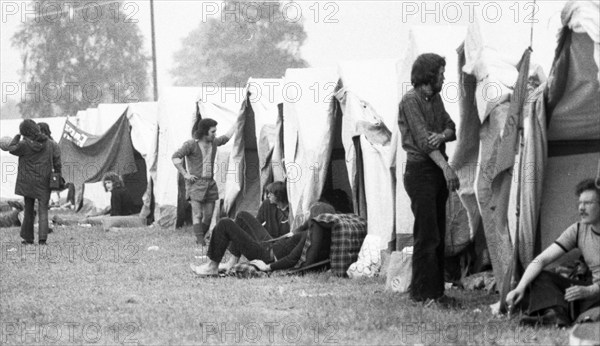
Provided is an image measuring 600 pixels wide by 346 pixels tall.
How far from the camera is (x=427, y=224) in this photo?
25.4 ft

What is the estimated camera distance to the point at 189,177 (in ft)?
46.0

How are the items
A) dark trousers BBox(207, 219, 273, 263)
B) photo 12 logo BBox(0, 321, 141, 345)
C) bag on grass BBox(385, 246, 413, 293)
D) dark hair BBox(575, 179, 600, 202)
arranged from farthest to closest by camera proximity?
1. dark trousers BBox(207, 219, 273, 263)
2. bag on grass BBox(385, 246, 413, 293)
3. photo 12 logo BBox(0, 321, 141, 345)
4. dark hair BBox(575, 179, 600, 202)

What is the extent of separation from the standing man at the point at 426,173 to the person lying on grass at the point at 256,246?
114 inches

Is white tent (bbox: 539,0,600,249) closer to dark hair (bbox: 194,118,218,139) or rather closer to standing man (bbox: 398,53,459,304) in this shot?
standing man (bbox: 398,53,459,304)

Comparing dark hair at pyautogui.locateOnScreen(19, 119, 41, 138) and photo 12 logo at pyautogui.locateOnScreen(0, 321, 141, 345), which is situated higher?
dark hair at pyautogui.locateOnScreen(19, 119, 41, 138)

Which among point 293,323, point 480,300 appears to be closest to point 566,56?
point 480,300

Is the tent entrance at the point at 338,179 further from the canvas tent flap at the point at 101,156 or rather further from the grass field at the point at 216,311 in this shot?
the canvas tent flap at the point at 101,156

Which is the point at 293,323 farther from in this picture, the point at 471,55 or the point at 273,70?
the point at 273,70

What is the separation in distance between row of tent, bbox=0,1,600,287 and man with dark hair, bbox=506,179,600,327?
2.47 ft

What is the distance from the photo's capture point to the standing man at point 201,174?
46.4 feet

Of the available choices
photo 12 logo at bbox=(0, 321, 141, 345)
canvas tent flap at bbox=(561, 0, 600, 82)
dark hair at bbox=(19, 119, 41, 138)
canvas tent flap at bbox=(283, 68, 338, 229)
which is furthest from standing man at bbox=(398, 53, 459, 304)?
dark hair at bbox=(19, 119, 41, 138)

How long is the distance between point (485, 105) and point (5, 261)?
6386mm

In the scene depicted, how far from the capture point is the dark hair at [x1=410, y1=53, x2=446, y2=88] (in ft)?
25.5

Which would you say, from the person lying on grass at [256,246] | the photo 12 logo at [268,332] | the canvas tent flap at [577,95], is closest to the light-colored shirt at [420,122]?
the canvas tent flap at [577,95]
